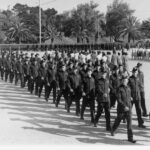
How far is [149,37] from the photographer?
270ft

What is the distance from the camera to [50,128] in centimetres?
955

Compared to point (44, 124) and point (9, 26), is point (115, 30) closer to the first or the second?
point (9, 26)

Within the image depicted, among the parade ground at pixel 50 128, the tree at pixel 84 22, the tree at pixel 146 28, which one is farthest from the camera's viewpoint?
the tree at pixel 84 22

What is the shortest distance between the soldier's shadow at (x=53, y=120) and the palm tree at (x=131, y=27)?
6625 centimetres


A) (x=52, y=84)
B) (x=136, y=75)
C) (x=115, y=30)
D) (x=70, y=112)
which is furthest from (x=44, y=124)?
(x=115, y=30)

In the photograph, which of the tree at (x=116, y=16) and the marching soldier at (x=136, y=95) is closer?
the marching soldier at (x=136, y=95)

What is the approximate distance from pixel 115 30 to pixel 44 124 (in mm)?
74416

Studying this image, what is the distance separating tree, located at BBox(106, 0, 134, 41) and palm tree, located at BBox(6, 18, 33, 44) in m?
17.2

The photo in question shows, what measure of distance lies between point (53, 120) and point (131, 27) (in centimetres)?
7091

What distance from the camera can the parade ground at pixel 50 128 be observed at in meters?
8.22

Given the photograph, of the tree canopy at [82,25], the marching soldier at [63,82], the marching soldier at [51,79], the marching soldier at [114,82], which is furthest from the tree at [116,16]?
the marching soldier at [114,82]

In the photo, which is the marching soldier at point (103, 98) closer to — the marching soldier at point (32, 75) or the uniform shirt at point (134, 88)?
the uniform shirt at point (134, 88)

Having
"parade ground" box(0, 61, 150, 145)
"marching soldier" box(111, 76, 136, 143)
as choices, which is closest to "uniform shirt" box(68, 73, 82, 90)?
"parade ground" box(0, 61, 150, 145)

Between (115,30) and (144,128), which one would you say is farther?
(115,30)
